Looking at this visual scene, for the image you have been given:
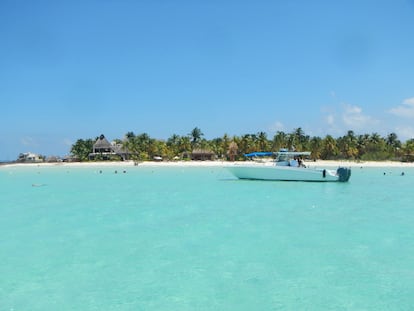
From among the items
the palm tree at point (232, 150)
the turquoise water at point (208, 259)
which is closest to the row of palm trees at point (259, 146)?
the palm tree at point (232, 150)

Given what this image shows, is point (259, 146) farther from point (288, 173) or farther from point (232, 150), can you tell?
point (288, 173)

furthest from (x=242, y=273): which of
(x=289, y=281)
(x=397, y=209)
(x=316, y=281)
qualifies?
(x=397, y=209)

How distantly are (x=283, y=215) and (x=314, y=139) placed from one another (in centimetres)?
6142

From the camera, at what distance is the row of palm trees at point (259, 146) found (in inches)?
2707

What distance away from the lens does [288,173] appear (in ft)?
83.5

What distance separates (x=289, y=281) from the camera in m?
6.48

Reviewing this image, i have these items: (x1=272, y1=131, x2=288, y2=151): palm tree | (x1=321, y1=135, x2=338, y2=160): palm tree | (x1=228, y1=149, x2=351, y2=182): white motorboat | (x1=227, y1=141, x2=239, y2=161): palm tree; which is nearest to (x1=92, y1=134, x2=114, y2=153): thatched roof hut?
(x1=227, y1=141, x2=239, y2=161): palm tree

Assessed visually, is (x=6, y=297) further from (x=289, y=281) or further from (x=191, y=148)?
(x=191, y=148)

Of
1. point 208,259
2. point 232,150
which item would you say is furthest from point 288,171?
point 232,150

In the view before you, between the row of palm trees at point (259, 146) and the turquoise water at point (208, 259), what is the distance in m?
54.8

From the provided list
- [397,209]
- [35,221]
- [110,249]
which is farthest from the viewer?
[397,209]

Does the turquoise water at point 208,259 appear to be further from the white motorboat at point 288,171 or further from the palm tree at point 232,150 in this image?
the palm tree at point 232,150

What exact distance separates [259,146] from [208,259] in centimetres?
6178

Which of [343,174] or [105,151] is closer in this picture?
[343,174]
